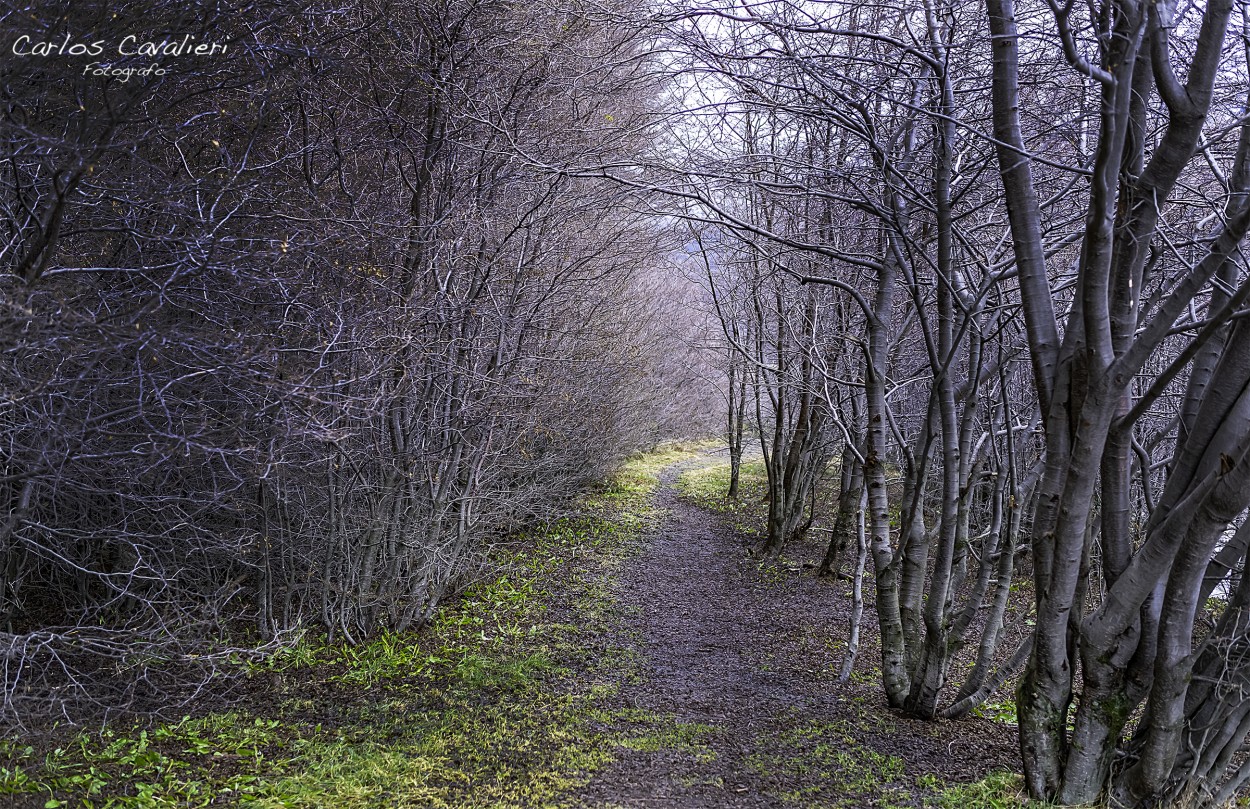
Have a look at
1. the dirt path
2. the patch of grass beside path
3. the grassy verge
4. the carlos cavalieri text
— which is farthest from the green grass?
the carlos cavalieri text

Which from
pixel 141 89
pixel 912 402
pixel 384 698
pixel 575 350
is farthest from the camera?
pixel 912 402

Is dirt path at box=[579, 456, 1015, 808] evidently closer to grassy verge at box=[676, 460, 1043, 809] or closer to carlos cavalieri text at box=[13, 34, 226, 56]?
grassy verge at box=[676, 460, 1043, 809]

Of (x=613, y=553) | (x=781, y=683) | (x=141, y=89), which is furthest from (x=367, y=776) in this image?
(x=613, y=553)

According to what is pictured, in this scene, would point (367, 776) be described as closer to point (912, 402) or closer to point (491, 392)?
point (491, 392)

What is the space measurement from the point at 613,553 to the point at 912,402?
697 cm

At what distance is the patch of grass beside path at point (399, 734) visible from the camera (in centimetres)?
403

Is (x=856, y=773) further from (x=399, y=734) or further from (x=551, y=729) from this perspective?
(x=399, y=734)

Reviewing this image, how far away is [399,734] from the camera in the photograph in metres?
4.94

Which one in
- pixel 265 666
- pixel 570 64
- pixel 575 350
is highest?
pixel 570 64

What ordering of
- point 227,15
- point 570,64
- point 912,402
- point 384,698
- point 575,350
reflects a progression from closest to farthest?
1. point 227,15
2. point 384,698
3. point 570,64
4. point 575,350
5. point 912,402

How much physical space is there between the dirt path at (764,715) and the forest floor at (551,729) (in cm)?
2

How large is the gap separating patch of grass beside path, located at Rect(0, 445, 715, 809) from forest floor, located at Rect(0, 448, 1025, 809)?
2cm

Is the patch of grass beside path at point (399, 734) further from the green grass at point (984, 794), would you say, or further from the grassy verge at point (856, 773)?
the green grass at point (984, 794)

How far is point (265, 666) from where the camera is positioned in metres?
5.92
